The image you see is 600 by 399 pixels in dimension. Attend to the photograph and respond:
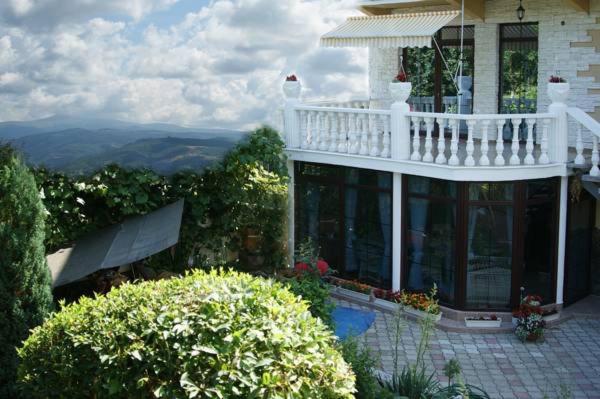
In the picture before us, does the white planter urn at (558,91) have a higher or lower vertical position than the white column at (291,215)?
higher

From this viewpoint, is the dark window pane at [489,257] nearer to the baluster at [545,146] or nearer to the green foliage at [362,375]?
the baluster at [545,146]

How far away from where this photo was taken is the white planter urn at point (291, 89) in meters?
18.2

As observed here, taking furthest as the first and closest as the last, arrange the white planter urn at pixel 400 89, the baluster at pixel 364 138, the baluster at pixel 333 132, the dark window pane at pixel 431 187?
the baluster at pixel 333 132 → the baluster at pixel 364 138 → the white planter urn at pixel 400 89 → the dark window pane at pixel 431 187

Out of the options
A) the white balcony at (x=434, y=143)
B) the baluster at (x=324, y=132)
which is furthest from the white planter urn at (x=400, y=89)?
the baluster at (x=324, y=132)

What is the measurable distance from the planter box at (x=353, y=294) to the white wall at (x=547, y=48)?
5812 millimetres

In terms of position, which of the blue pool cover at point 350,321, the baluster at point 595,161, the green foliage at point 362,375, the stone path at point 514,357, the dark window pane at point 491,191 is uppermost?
the baluster at point 595,161

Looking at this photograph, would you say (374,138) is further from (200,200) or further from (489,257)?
(200,200)

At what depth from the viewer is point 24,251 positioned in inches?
438

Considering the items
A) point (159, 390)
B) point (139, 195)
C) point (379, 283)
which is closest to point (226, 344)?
point (159, 390)

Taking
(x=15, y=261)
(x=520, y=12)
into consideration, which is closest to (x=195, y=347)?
(x=15, y=261)

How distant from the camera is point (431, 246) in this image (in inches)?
648

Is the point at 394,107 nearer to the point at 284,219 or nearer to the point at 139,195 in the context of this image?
the point at 284,219

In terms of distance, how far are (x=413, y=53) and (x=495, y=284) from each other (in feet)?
25.6

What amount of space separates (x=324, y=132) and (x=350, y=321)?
485 centimetres
